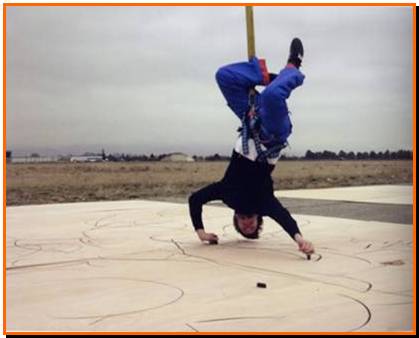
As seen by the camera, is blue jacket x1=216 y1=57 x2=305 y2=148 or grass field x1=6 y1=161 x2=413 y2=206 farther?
grass field x1=6 y1=161 x2=413 y2=206

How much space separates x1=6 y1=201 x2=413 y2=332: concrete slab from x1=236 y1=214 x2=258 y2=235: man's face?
0.14m

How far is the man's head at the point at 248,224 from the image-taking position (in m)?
3.93

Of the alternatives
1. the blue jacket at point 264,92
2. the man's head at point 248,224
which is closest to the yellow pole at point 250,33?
the blue jacket at point 264,92

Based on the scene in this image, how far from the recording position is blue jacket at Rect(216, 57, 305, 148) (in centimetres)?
324

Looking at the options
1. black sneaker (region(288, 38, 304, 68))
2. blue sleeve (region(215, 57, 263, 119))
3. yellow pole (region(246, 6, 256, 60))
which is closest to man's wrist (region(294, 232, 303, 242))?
blue sleeve (region(215, 57, 263, 119))

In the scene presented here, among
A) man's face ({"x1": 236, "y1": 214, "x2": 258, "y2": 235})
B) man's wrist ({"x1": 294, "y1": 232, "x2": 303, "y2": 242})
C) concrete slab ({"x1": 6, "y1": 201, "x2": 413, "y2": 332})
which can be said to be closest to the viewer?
concrete slab ({"x1": 6, "y1": 201, "x2": 413, "y2": 332})

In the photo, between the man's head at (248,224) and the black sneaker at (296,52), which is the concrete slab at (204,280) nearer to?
the man's head at (248,224)

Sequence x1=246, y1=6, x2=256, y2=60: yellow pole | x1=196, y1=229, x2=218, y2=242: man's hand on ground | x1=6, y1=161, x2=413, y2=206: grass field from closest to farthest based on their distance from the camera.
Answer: x1=246, y1=6, x2=256, y2=60: yellow pole
x1=196, y1=229, x2=218, y2=242: man's hand on ground
x1=6, y1=161, x2=413, y2=206: grass field

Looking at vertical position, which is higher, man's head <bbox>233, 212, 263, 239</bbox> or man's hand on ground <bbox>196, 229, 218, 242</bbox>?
man's head <bbox>233, 212, 263, 239</bbox>

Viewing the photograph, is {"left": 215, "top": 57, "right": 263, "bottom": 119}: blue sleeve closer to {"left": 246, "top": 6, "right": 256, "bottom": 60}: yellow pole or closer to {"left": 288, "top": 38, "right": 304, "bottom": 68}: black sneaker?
{"left": 246, "top": 6, "right": 256, "bottom": 60}: yellow pole

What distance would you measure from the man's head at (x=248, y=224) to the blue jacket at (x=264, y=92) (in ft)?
2.01

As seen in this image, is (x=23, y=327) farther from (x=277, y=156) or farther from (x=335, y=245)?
(x=335, y=245)

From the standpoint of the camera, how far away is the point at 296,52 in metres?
3.35

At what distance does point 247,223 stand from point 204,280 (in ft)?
3.53
